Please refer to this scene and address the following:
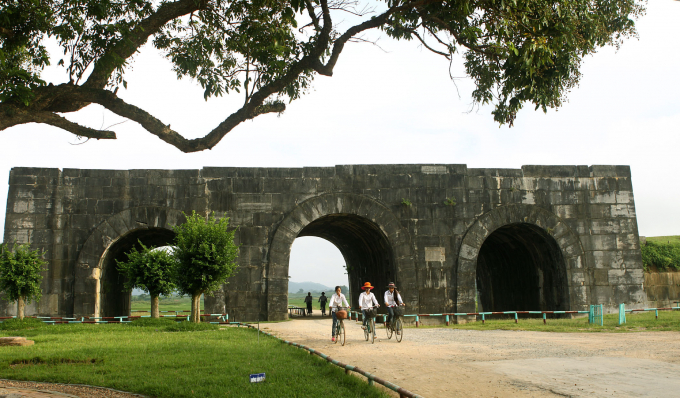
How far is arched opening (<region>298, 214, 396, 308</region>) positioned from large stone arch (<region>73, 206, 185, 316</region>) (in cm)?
527

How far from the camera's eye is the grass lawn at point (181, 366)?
743cm

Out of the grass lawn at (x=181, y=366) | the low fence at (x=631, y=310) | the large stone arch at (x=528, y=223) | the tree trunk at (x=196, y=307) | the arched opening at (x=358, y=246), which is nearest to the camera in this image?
the grass lawn at (x=181, y=366)

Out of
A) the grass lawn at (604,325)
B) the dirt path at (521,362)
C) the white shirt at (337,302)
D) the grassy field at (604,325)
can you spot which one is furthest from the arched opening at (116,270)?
the grassy field at (604,325)

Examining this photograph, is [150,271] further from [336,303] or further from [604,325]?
[604,325]

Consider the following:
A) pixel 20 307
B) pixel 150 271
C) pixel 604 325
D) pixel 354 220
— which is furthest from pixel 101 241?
pixel 604 325

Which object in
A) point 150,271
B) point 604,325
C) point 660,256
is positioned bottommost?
point 604,325

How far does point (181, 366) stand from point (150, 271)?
9.56 meters

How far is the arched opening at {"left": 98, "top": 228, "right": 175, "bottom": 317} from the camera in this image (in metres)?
18.6

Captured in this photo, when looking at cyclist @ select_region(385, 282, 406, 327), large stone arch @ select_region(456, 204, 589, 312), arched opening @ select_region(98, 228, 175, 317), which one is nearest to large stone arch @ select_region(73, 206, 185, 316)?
arched opening @ select_region(98, 228, 175, 317)

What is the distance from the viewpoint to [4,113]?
6766 mm

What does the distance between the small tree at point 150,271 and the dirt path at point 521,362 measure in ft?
18.1

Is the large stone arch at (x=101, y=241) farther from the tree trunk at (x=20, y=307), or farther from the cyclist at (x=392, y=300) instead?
the cyclist at (x=392, y=300)

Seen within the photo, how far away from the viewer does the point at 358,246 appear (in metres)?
23.5

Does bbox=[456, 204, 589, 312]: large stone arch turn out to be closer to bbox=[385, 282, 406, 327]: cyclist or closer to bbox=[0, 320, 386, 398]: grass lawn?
bbox=[385, 282, 406, 327]: cyclist
